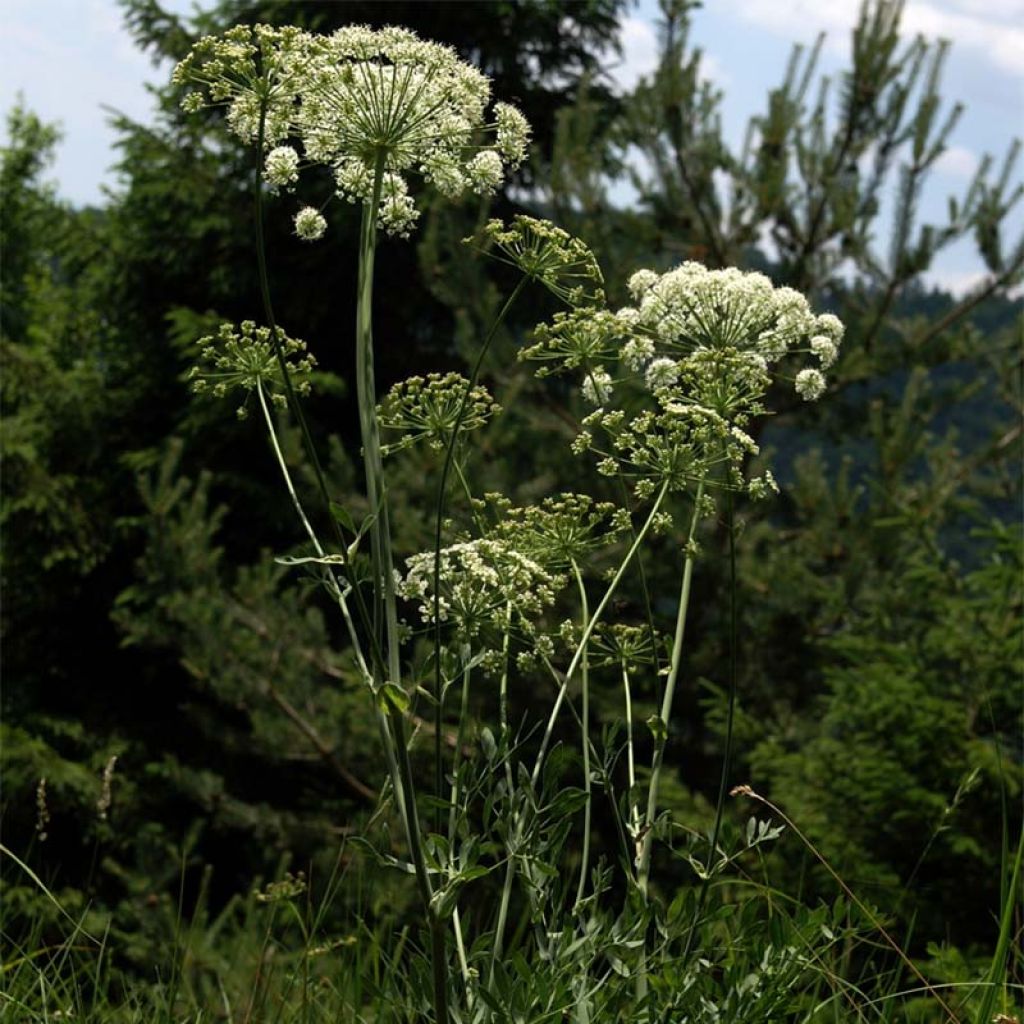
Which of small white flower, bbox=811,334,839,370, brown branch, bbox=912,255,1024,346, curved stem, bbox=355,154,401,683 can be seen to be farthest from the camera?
brown branch, bbox=912,255,1024,346

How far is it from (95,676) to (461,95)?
13970mm

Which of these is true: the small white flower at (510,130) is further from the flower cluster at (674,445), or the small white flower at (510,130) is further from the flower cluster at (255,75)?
the flower cluster at (674,445)

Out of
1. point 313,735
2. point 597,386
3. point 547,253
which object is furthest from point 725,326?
point 313,735

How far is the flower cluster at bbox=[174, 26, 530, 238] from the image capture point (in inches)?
81.0

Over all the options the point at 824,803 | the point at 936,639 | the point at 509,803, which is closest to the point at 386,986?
the point at 509,803

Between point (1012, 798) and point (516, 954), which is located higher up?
point (516, 954)

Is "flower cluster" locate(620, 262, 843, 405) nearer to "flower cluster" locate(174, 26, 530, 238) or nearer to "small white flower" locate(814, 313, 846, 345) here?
"small white flower" locate(814, 313, 846, 345)

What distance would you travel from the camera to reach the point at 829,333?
8.80 feet

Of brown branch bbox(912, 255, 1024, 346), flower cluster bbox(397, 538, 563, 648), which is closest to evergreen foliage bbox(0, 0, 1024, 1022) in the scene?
brown branch bbox(912, 255, 1024, 346)

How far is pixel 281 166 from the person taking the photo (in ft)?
7.00

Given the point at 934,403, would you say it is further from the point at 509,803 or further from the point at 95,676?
the point at 509,803

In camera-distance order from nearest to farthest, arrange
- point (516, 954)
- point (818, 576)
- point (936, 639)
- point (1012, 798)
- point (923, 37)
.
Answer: point (516, 954), point (1012, 798), point (936, 639), point (923, 37), point (818, 576)

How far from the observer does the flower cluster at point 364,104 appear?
2057mm

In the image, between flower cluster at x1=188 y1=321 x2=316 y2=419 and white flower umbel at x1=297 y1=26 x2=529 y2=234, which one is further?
flower cluster at x1=188 y1=321 x2=316 y2=419
